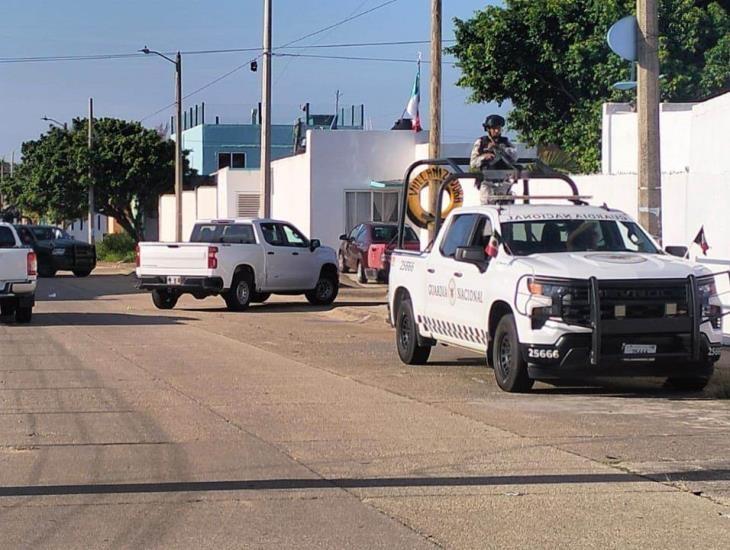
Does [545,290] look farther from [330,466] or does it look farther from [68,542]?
[68,542]

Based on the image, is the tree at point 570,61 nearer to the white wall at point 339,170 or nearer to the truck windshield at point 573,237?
the white wall at point 339,170

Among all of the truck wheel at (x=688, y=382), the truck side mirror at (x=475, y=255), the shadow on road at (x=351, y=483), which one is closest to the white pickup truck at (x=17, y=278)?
the truck side mirror at (x=475, y=255)

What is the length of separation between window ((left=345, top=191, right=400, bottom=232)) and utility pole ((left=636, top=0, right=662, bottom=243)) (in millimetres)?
25357

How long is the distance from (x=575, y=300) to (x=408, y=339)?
392cm

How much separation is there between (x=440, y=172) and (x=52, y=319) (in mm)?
7559

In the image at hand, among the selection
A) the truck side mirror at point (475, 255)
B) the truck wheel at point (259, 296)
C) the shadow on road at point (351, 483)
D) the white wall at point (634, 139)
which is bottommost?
the shadow on road at point (351, 483)

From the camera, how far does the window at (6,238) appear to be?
2092 centimetres

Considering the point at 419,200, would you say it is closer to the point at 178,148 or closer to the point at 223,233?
the point at 223,233

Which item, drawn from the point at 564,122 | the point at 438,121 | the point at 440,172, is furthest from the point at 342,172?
the point at 440,172

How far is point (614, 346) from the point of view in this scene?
11.3 metres

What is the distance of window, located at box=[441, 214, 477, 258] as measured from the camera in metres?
13.5

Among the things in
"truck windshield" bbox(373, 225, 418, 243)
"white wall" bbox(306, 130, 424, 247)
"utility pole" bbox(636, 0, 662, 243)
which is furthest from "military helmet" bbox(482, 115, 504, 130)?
"white wall" bbox(306, 130, 424, 247)

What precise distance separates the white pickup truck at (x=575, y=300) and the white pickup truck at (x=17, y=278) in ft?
31.0

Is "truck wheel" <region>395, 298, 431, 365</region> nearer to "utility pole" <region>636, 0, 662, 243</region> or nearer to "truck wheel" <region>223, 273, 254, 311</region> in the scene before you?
"utility pole" <region>636, 0, 662, 243</region>
